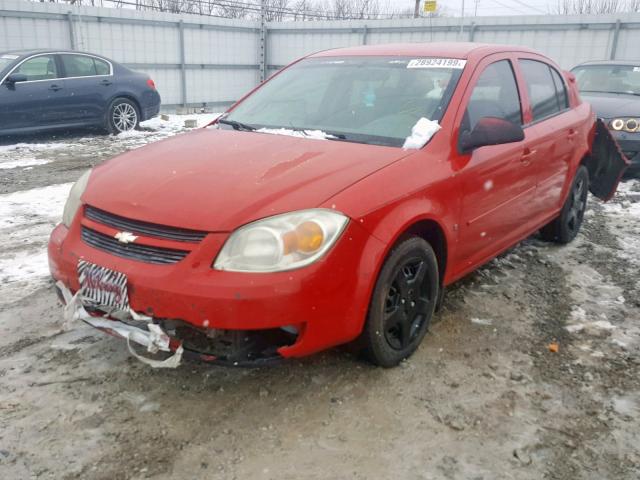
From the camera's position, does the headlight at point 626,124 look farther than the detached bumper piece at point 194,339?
Yes

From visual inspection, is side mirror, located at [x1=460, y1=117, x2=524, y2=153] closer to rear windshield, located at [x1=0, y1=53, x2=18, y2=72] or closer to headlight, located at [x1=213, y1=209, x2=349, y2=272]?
headlight, located at [x1=213, y1=209, x2=349, y2=272]

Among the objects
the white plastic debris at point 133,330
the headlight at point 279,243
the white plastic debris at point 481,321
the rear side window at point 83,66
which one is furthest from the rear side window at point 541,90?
the rear side window at point 83,66

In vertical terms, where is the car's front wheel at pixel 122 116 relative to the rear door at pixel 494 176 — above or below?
below

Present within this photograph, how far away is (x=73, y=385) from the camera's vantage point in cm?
273

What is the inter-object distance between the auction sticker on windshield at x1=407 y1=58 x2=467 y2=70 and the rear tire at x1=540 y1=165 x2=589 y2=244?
200 cm

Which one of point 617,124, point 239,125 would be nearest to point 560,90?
point 239,125

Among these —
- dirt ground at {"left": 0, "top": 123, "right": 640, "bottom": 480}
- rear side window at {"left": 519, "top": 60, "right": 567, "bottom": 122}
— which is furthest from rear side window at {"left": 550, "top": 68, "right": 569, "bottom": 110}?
dirt ground at {"left": 0, "top": 123, "right": 640, "bottom": 480}

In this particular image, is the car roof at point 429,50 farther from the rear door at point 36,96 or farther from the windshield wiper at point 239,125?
the rear door at point 36,96

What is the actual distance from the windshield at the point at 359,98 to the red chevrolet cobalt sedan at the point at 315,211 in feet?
0.04

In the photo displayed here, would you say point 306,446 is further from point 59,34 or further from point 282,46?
point 282,46

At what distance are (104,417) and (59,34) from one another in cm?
1235

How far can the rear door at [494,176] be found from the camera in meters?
3.24

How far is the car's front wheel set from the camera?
33.7 feet

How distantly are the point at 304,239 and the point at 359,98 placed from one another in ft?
4.65
